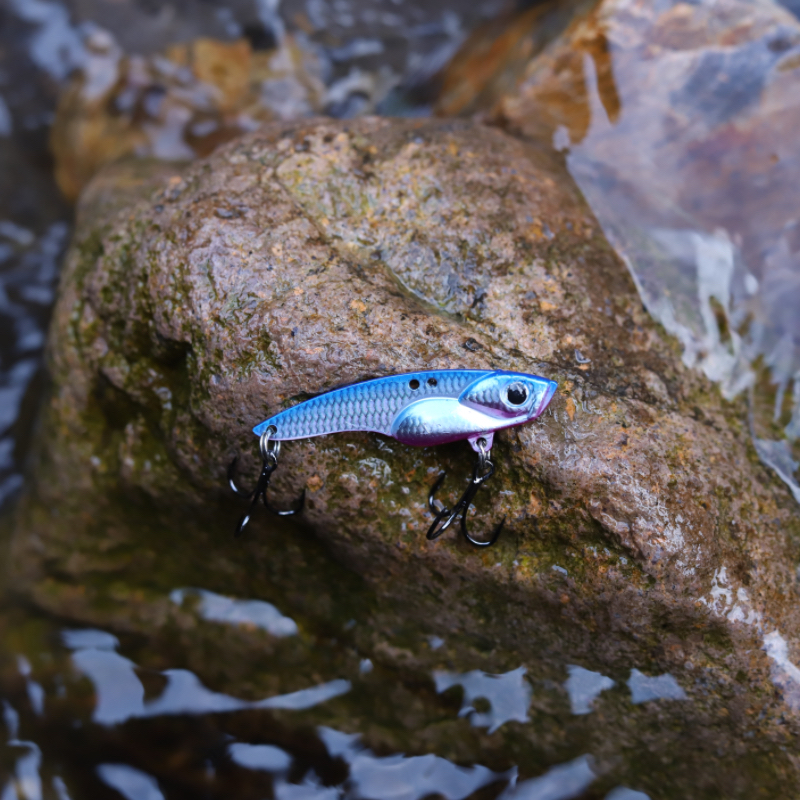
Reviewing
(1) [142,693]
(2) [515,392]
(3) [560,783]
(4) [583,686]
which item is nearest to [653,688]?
(4) [583,686]

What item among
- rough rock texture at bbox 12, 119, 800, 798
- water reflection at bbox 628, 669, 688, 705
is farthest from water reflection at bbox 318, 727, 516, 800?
water reflection at bbox 628, 669, 688, 705

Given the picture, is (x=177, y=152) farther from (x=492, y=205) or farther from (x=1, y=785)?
(x=1, y=785)

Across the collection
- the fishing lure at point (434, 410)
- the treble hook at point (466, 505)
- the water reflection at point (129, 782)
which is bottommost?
the water reflection at point (129, 782)

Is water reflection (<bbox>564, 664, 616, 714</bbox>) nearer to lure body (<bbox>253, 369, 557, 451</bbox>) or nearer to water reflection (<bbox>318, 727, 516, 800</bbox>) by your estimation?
water reflection (<bbox>318, 727, 516, 800</bbox>)

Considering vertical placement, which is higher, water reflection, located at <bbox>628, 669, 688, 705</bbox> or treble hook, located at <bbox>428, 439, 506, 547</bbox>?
treble hook, located at <bbox>428, 439, 506, 547</bbox>

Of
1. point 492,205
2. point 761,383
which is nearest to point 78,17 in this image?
point 492,205

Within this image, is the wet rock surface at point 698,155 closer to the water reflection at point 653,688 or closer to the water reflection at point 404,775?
the water reflection at point 653,688

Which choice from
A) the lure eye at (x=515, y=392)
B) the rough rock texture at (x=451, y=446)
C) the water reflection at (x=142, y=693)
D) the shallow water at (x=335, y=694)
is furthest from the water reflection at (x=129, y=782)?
the lure eye at (x=515, y=392)
